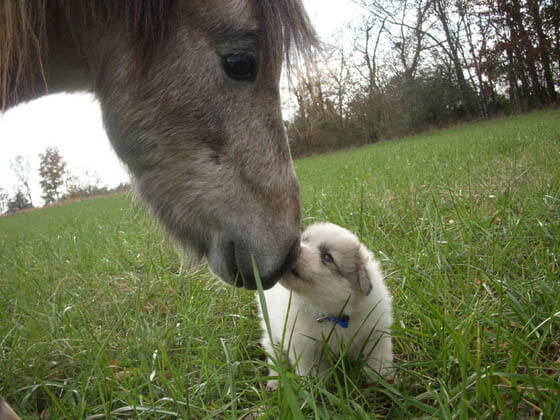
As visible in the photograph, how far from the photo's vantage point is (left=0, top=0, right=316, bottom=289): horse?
126 centimetres

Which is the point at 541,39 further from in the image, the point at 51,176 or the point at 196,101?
the point at 51,176

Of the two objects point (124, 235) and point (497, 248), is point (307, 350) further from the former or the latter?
point (124, 235)

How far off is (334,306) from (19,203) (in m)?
41.0

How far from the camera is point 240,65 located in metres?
1.32

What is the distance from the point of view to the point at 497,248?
6.56 ft

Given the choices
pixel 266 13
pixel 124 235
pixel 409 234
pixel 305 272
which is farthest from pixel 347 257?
pixel 124 235

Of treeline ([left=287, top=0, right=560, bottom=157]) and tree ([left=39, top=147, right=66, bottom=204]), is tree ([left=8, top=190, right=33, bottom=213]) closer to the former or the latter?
tree ([left=39, top=147, right=66, bottom=204])

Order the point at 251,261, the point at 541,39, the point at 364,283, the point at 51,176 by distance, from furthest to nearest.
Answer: the point at 51,176 < the point at 541,39 < the point at 364,283 < the point at 251,261

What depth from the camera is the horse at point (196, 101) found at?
4.13ft

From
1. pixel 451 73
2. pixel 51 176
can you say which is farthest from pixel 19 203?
pixel 451 73

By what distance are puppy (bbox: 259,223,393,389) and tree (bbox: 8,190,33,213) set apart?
123 ft

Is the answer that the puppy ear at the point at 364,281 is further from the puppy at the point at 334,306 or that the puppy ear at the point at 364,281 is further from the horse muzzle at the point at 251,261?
the horse muzzle at the point at 251,261

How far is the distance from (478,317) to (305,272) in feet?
2.33

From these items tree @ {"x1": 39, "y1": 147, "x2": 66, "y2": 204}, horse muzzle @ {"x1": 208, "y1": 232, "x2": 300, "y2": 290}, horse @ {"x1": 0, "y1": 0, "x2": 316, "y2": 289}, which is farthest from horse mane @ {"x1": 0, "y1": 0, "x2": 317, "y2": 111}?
tree @ {"x1": 39, "y1": 147, "x2": 66, "y2": 204}
